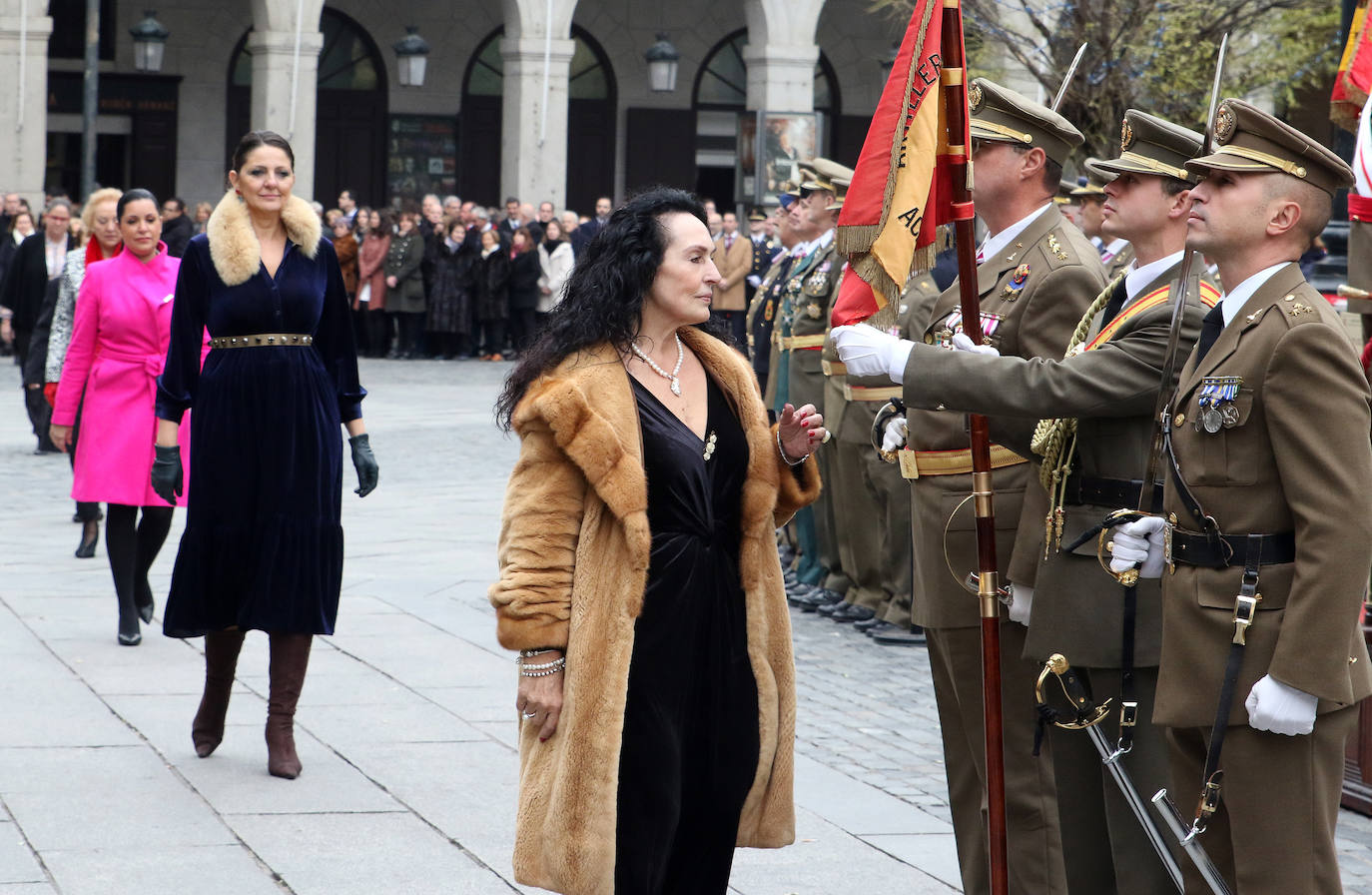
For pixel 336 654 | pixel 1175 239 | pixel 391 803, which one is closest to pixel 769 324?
pixel 336 654

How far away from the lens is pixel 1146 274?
4070 millimetres

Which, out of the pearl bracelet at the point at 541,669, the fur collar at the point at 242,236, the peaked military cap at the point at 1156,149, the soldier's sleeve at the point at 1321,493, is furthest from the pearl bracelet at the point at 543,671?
the fur collar at the point at 242,236

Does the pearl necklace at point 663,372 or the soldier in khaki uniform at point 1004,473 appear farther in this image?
the soldier in khaki uniform at point 1004,473

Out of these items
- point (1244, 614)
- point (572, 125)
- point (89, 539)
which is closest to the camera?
point (1244, 614)

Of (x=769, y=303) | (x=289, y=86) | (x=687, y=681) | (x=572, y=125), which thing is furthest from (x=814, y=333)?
(x=572, y=125)

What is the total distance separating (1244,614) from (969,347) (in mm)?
835

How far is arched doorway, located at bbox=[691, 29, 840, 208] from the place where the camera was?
3234 cm

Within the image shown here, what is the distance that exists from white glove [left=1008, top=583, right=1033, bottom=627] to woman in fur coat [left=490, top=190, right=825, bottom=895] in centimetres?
62

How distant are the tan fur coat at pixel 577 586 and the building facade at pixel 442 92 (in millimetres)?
22495

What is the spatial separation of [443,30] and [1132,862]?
28.4 meters

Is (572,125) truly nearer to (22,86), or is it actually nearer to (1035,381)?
(22,86)

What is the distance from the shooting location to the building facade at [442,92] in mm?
26047

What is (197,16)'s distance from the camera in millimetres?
29453

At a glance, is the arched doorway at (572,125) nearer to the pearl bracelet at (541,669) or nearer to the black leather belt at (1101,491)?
the black leather belt at (1101,491)
